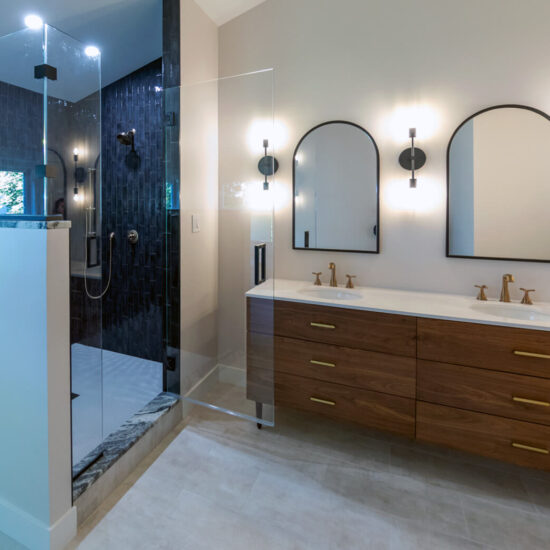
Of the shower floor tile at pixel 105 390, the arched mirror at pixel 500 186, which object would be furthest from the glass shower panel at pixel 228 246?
the arched mirror at pixel 500 186

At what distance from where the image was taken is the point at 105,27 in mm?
2119

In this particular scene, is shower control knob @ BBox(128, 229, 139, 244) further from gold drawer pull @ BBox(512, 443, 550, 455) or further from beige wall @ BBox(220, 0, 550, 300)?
gold drawer pull @ BBox(512, 443, 550, 455)

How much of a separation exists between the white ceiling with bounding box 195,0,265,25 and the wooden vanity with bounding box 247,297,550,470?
6.63 feet

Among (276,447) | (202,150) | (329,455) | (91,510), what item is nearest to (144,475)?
(91,510)

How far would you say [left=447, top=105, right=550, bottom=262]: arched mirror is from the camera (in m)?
1.93

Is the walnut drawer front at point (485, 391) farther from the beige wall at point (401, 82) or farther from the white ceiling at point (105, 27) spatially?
the white ceiling at point (105, 27)

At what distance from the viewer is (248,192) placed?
6.55 ft

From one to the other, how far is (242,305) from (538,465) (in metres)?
1.66

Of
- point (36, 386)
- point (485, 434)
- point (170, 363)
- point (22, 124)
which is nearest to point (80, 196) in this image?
point (22, 124)

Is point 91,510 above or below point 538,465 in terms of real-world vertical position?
below

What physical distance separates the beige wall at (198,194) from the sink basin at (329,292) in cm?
64

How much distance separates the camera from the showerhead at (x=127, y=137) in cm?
273

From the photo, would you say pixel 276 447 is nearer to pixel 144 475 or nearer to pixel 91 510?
pixel 144 475

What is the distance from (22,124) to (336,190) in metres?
1.73
